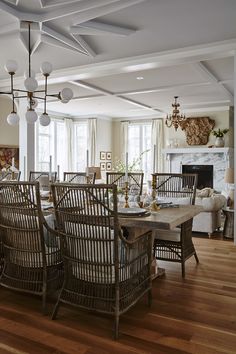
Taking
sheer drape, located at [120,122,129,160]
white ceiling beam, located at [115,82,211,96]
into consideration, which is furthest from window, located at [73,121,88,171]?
white ceiling beam, located at [115,82,211,96]

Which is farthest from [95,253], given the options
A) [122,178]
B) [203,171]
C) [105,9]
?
[203,171]

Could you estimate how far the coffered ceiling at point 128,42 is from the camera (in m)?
3.54

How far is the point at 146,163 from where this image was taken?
36.6 feet

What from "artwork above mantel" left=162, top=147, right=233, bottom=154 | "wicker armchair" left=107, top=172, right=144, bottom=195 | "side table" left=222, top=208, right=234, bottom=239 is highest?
"artwork above mantel" left=162, top=147, right=233, bottom=154

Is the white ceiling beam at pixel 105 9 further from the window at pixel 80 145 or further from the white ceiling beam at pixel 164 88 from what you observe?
the window at pixel 80 145

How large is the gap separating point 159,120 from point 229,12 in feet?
23.0

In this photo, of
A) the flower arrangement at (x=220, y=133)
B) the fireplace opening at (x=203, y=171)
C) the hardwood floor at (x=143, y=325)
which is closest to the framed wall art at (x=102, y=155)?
the fireplace opening at (x=203, y=171)

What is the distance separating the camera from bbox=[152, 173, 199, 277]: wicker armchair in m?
3.36

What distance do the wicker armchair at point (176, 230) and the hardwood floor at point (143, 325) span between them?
388mm

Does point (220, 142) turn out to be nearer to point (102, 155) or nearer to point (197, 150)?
point (197, 150)

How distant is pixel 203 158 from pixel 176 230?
21.8 feet

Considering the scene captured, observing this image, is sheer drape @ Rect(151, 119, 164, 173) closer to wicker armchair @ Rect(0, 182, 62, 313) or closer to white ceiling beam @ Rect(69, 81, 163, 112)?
white ceiling beam @ Rect(69, 81, 163, 112)

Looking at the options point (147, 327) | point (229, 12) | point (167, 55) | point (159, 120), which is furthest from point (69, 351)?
point (159, 120)

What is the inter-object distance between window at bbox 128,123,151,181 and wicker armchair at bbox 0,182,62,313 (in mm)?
8563
